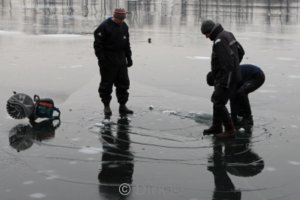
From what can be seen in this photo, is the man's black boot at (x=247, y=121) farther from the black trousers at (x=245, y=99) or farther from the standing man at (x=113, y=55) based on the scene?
the standing man at (x=113, y=55)

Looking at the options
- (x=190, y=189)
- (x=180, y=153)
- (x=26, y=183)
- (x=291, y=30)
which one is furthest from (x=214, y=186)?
(x=291, y=30)

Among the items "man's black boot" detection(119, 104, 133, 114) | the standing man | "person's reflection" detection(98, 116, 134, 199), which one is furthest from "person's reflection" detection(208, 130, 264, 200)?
the standing man

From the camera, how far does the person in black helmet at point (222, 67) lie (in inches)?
253

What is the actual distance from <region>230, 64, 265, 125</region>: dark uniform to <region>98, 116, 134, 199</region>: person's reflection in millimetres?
1672

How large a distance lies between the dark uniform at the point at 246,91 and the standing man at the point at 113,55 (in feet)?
5.63

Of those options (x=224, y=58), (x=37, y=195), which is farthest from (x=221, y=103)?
(x=37, y=195)

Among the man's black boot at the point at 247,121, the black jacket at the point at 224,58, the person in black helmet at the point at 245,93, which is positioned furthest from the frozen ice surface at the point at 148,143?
the black jacket at the point at 224,58

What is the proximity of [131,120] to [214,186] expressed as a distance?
2939 mm

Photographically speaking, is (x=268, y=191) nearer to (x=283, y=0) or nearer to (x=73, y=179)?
(x=73, y=179)

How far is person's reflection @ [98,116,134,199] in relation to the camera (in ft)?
16.3

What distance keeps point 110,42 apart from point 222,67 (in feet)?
7.81

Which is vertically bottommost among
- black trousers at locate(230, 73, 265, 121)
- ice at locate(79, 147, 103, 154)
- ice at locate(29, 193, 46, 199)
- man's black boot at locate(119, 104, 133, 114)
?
ice at locate(29, 193, 46, 199)

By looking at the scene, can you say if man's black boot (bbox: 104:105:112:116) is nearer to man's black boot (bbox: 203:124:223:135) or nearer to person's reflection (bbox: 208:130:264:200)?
man's black boot (bbox: 203:124:223:135)

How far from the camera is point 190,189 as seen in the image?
497 centimetres
